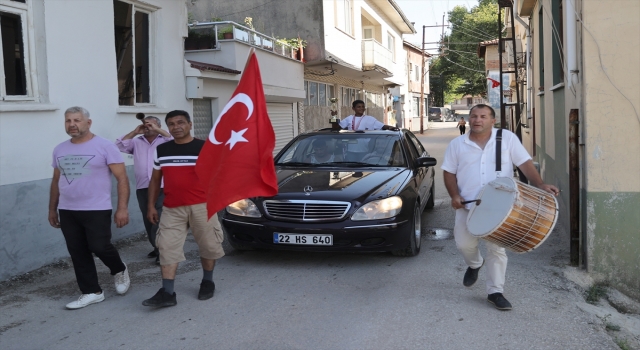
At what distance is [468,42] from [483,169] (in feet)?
167

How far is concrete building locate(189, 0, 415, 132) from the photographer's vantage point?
18.5 meters

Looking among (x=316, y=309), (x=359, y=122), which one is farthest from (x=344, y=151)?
(x=316, y=309)

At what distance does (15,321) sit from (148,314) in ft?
3.56

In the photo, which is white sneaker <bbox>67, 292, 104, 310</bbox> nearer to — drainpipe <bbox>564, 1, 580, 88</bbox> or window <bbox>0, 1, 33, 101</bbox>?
window <bbox>0, 1, 33, 101</bbox>

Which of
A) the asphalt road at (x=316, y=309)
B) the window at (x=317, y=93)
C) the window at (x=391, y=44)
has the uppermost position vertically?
the window at (x=391, y=44)

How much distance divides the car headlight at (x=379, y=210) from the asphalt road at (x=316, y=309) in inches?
22.6

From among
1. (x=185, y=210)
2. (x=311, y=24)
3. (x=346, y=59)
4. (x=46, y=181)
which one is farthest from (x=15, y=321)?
(x=346, y=59)

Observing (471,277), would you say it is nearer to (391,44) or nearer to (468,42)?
(391,44)

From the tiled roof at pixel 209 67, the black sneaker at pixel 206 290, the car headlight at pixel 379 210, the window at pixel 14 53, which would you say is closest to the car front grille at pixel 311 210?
the car headlight at pixel 379 210

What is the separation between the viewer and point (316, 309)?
5.14 meters

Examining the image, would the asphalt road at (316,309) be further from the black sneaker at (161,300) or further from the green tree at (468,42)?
the green tree at (468,42)

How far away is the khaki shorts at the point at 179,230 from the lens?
5.14m

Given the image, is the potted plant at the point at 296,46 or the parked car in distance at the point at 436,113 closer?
the potted plant at the point at 296,46

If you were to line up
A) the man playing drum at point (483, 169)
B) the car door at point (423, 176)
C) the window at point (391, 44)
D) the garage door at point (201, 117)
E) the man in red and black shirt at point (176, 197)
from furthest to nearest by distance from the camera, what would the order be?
the window at point (391, 44), the garage door at point (201, 117), the car door at point (423, 176), the man in red and black shirt at point (176, 197), the man playing drum at point (483, 169)
